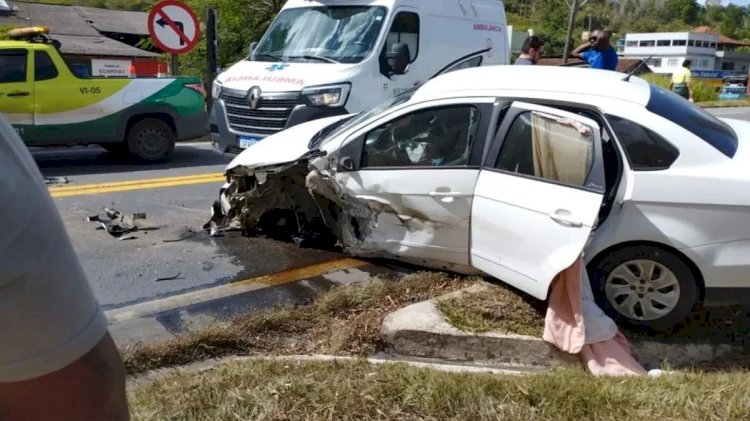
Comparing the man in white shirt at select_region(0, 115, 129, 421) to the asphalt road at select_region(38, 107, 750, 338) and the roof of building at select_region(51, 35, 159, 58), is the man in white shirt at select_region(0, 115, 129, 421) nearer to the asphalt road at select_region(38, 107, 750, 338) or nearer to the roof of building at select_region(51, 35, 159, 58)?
the asphalt road at select_region(38, 107, 750, 338)

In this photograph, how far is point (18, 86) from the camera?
31.5 ft

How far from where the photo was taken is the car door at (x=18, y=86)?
375 inches

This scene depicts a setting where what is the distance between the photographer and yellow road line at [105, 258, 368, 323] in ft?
15.9

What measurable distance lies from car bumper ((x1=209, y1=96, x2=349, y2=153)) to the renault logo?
1.06 feet

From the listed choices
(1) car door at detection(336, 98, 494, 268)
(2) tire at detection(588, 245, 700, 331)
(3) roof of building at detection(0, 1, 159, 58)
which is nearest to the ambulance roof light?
(1) car door at detection(336, 98, 494, 268)

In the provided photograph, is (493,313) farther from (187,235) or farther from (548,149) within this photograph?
(187,235)

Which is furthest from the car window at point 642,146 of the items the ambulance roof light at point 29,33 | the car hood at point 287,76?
the ambulance roof light at point 29,33

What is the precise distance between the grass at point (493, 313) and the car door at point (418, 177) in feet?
1.49

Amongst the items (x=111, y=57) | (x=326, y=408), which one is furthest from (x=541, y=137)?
(x=111, y=57)

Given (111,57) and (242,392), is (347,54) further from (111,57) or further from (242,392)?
(111,57)

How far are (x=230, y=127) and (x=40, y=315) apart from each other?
8.13 m

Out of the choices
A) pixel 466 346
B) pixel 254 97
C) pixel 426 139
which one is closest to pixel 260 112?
pixel 254 97

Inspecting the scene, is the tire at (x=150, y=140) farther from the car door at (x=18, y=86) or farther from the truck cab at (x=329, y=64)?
the truck cab at (x=329, y=64)

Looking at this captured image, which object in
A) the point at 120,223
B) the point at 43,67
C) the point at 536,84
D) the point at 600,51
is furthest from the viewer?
the point at 43,67
